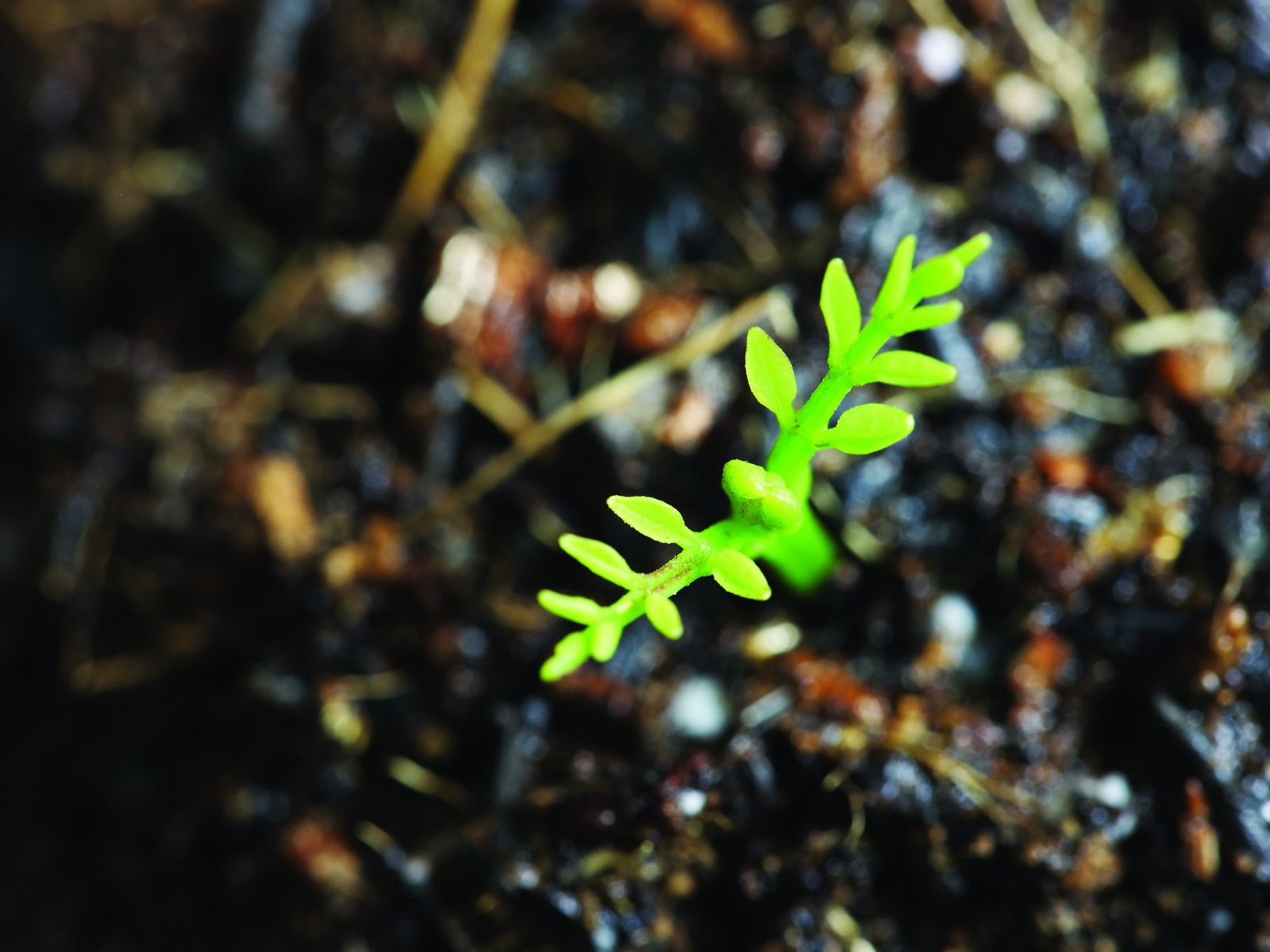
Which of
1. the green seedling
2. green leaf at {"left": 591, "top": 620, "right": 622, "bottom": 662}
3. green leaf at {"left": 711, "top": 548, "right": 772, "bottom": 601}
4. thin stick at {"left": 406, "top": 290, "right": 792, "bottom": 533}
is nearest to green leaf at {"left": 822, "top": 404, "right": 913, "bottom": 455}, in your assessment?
the green seedling

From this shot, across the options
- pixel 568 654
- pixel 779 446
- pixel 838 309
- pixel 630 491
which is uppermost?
pixel 838 309

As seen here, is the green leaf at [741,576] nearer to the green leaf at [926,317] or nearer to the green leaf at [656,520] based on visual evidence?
the green leaf at [656,520]

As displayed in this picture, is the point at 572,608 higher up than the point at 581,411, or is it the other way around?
the point at 572,608

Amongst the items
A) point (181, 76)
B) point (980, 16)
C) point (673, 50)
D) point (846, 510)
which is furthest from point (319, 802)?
point (980, 16)

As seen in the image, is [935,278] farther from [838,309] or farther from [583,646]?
[583,646]

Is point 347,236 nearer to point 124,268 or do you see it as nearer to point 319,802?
point 124,268

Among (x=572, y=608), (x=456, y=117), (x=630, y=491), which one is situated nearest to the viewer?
(x=572, y=608)

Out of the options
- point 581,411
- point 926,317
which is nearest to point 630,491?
point 581,411

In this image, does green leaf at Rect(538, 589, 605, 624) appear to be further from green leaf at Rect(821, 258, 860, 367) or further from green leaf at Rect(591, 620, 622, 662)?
green leaf at Rect(821, 258, 860, 367)
